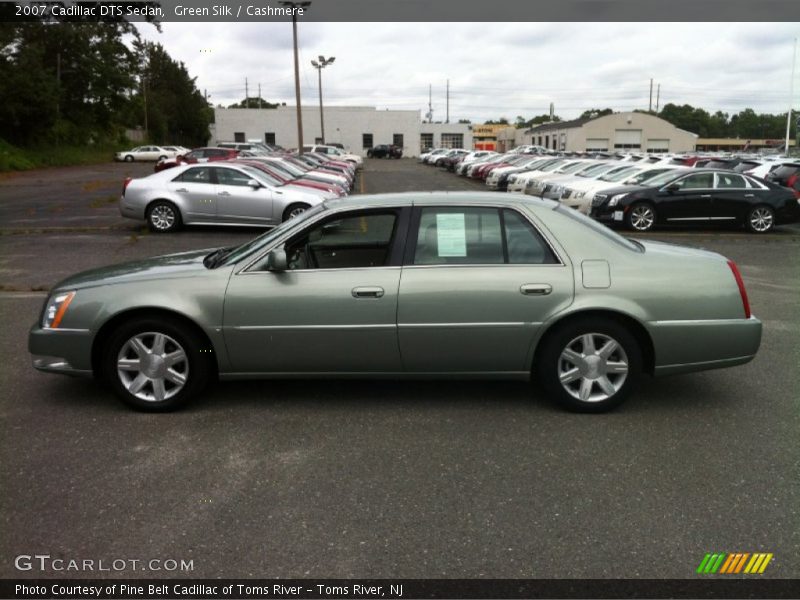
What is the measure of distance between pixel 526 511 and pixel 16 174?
144 ft

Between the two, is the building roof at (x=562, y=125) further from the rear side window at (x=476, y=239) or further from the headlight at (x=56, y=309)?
the headlight at (x=56, y=309)

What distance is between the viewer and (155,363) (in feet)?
16.3

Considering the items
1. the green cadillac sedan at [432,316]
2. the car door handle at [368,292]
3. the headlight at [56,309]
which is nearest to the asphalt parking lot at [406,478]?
the green cadillac sedan at [432,316]

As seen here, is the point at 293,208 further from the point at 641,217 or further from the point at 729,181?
the point at 729,181

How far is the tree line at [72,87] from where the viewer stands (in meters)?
47.5

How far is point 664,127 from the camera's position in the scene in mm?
86875

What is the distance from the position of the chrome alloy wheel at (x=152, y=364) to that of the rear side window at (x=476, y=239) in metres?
1.75

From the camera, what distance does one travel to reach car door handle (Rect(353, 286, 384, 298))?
487 cm

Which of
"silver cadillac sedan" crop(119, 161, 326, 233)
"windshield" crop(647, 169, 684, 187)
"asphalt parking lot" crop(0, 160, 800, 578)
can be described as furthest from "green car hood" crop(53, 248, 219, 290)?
"windshield" crop(647, 169, 684, 187)

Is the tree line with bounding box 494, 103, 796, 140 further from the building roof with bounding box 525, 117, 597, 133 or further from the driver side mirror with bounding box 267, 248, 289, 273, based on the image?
the driver side mirror with bounding box 267, 248, 289, 273

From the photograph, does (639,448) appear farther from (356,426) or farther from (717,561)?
(356,426)

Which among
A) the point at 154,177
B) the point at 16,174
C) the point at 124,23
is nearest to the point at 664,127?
the point at 124,23

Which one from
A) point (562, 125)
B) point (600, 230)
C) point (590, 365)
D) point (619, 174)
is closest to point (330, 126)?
point (562, 125)

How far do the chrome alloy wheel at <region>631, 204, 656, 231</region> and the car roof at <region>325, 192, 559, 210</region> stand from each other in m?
11.2
